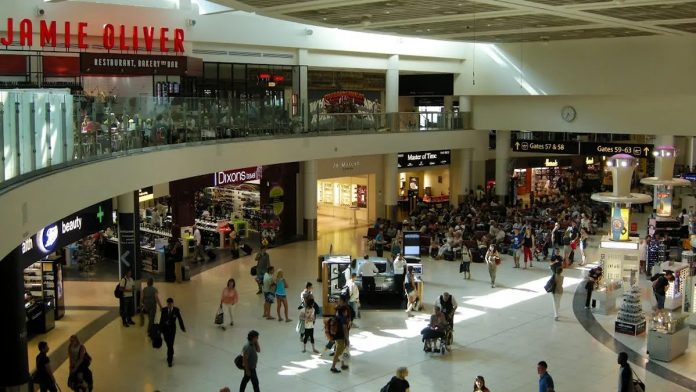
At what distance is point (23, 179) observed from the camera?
33.2 ft

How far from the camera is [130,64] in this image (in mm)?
19891

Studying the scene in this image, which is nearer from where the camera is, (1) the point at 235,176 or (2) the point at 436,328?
(2) the point at 436,328

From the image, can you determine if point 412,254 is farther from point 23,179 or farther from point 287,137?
point 23,179

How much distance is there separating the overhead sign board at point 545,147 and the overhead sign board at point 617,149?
18.3 inches

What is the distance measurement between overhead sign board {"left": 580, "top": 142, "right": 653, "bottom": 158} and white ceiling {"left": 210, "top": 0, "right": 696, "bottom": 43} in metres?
6.31

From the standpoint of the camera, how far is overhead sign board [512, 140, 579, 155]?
32.7 meters

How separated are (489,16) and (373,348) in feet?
31.6

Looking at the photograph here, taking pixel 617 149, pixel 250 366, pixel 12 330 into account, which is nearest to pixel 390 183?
pixel 617 149

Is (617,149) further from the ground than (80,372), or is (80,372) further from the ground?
(617,149)

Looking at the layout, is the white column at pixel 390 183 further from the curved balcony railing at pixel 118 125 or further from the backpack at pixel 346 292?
the backpack at pixel 346 292

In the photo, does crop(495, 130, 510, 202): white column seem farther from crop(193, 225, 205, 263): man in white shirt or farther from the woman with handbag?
the woman with handbag

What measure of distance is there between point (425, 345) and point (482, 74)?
20233 mm

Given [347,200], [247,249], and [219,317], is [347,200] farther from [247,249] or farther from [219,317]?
[219,317]

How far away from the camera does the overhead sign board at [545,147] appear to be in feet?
107
